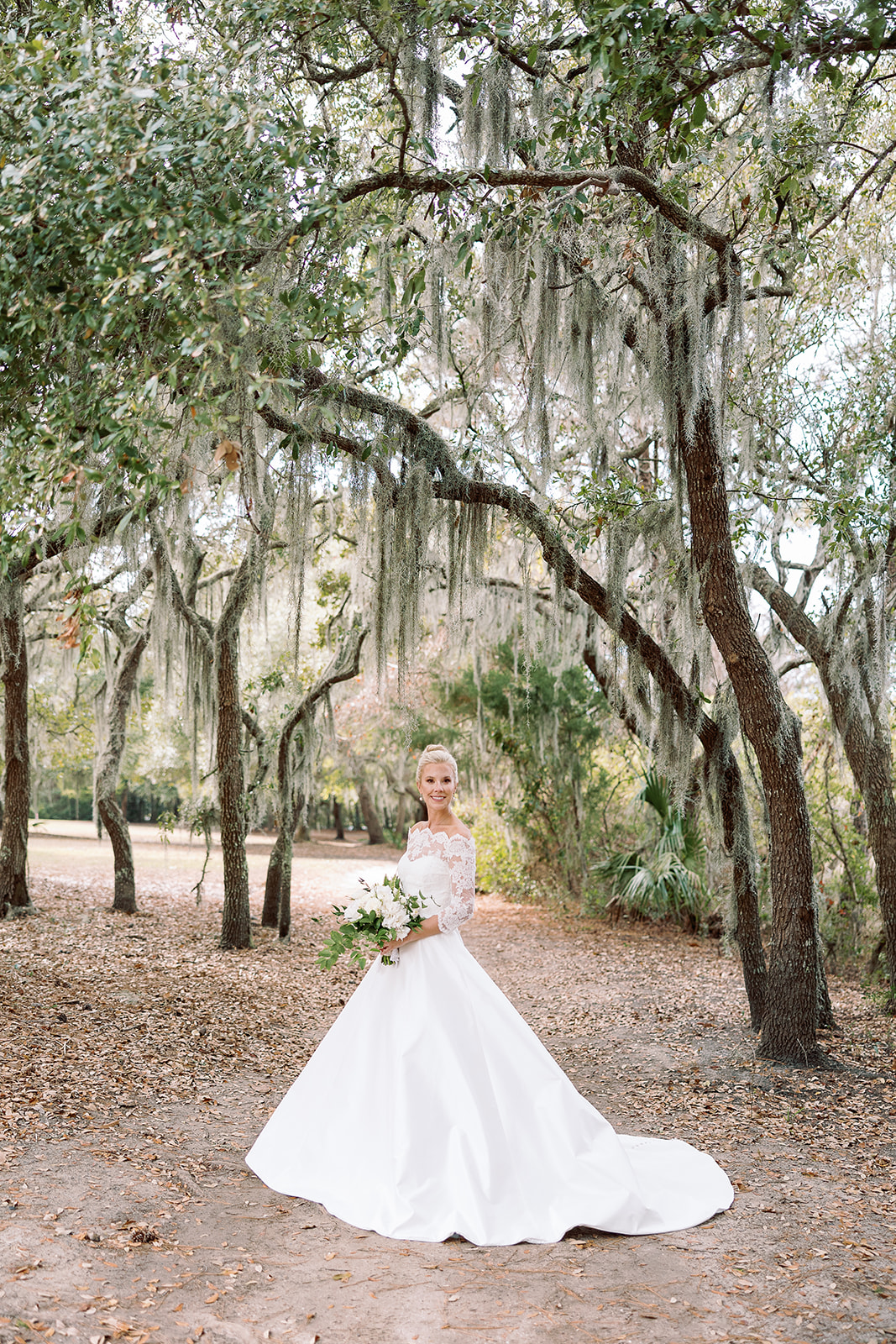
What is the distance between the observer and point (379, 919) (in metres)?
3.90

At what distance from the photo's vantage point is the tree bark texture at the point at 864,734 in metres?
7.04

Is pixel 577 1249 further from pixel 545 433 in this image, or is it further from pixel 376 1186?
pixel 545 433

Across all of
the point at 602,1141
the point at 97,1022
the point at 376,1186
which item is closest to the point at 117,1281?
the point at 376,1186

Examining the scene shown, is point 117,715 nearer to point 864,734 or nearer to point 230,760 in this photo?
point 230,760

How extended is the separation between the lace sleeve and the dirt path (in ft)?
3.72

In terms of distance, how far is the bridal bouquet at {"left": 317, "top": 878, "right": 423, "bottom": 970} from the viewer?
3.87 meters

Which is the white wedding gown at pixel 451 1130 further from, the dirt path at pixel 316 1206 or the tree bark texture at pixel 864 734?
the tree bark texture at pixel 864 734

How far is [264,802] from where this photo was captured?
436 inches

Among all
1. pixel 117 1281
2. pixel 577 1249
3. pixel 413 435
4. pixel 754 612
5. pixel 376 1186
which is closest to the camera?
pixel 117 1281

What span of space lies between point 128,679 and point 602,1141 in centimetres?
864

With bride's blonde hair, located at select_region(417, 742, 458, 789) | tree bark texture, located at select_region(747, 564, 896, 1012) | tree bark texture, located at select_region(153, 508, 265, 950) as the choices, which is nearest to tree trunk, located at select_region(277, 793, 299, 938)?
tree bark texture, located at select_region(153, 508, 265, 950)

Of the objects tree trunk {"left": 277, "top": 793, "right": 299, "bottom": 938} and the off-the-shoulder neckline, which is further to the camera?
tree trunk {"left": 277, "top": 793, "right": 299, "bottom": 938}

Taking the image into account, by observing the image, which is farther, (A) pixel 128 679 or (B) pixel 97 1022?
(A) pixel 128 679

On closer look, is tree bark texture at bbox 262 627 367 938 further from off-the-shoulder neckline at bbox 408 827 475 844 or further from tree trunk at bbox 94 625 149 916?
off-the-shoulder neckline at bbox 408 827 475 844
